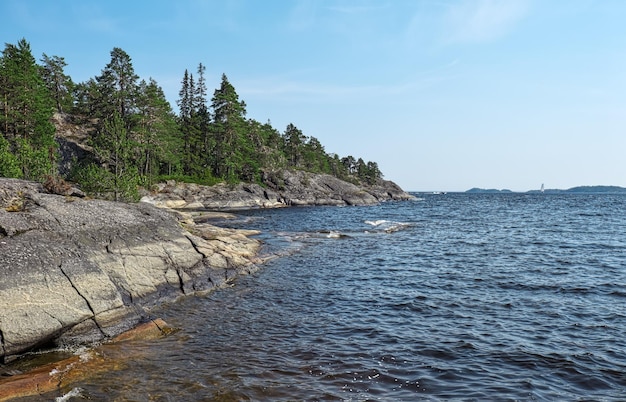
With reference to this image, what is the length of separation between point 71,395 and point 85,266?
21.4ft

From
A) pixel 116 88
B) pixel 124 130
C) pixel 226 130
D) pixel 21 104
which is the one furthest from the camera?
pixel 226 130

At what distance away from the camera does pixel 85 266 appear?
1495 centimetres

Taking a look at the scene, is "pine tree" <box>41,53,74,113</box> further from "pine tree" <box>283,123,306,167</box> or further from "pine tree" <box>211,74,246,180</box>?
"pine tree" <box>283,123,306,167</box>

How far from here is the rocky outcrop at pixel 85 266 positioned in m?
12.5

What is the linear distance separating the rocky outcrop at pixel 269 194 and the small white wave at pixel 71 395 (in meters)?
60.3

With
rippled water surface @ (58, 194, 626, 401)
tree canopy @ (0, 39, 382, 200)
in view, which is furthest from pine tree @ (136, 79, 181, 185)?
rippled water surface @ (58, 194, 626, 401)

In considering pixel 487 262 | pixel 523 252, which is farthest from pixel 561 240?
pixel 487 262

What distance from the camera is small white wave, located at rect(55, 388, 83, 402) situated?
9.38 meters

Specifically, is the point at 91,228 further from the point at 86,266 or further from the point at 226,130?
the point at 226,130

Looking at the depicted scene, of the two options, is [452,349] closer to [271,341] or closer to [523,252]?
[271,341]

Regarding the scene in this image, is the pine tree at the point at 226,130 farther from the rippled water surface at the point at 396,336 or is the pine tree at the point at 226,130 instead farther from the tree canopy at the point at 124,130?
the rippled water surface at the point at 396,336

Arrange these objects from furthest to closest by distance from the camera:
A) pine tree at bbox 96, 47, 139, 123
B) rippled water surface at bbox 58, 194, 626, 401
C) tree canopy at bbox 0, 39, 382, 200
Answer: pine tree at bbox 96, 47, 139, 123 < tree canopy at bbox 0, 39, 382, 200 < rippled water surface at bbox 58, 194, 626, 401

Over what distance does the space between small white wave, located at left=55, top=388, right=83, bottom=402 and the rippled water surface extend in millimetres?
113

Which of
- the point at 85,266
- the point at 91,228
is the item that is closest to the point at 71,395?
the point at 85,266
